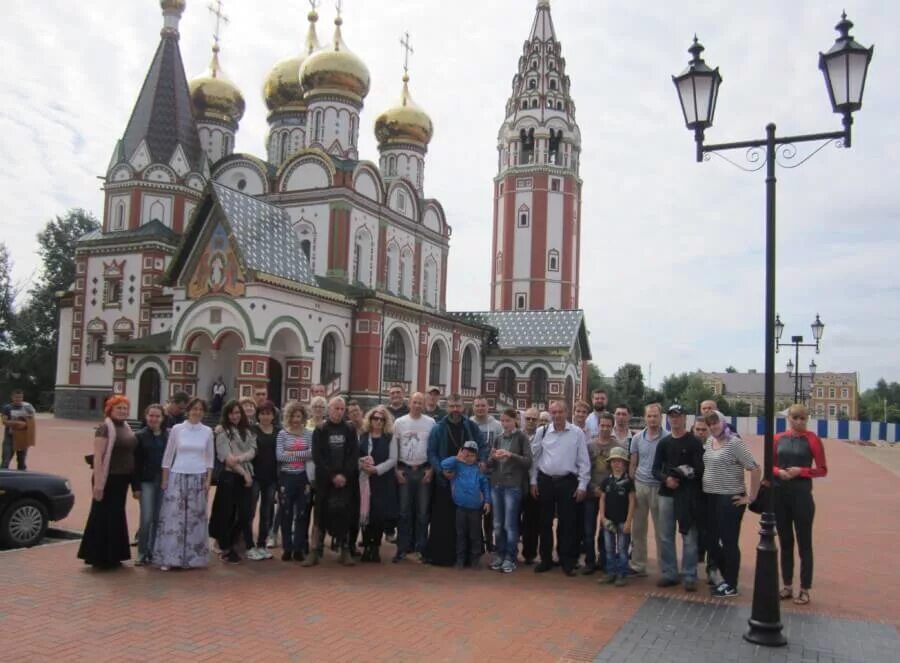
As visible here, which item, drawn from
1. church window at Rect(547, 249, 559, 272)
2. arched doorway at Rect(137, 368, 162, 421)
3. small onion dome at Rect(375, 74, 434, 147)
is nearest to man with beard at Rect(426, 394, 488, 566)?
arched doorway at Rect(137, 368, 162, 421)

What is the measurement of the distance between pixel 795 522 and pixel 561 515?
7.48 ft

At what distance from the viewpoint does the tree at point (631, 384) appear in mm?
60844

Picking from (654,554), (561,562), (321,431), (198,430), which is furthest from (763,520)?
(198,430)

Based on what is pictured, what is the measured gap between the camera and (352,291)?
1112 inches

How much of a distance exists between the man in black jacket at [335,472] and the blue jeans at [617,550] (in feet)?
8.83

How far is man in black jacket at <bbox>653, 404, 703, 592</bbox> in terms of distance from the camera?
7.88m

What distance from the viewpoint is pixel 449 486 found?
8.91 metres

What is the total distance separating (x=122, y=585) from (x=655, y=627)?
186 inches

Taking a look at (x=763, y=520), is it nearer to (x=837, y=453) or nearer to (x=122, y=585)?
(x=122, y=585)

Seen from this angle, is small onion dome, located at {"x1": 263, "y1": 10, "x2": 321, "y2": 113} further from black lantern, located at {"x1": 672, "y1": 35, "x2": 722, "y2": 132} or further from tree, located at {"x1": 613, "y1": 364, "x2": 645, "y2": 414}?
tree, located at {"x1": 613, "y1": 364, "x2": 645, "y2": 414}

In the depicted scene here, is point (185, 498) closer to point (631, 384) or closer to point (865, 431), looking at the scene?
point (865, 431)

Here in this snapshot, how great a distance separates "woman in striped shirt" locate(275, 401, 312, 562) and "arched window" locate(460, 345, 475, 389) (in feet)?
89.4

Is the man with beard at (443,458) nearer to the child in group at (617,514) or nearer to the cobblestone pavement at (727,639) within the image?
the child in group at (617,514)

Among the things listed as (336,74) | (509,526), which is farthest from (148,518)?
(336,74)
